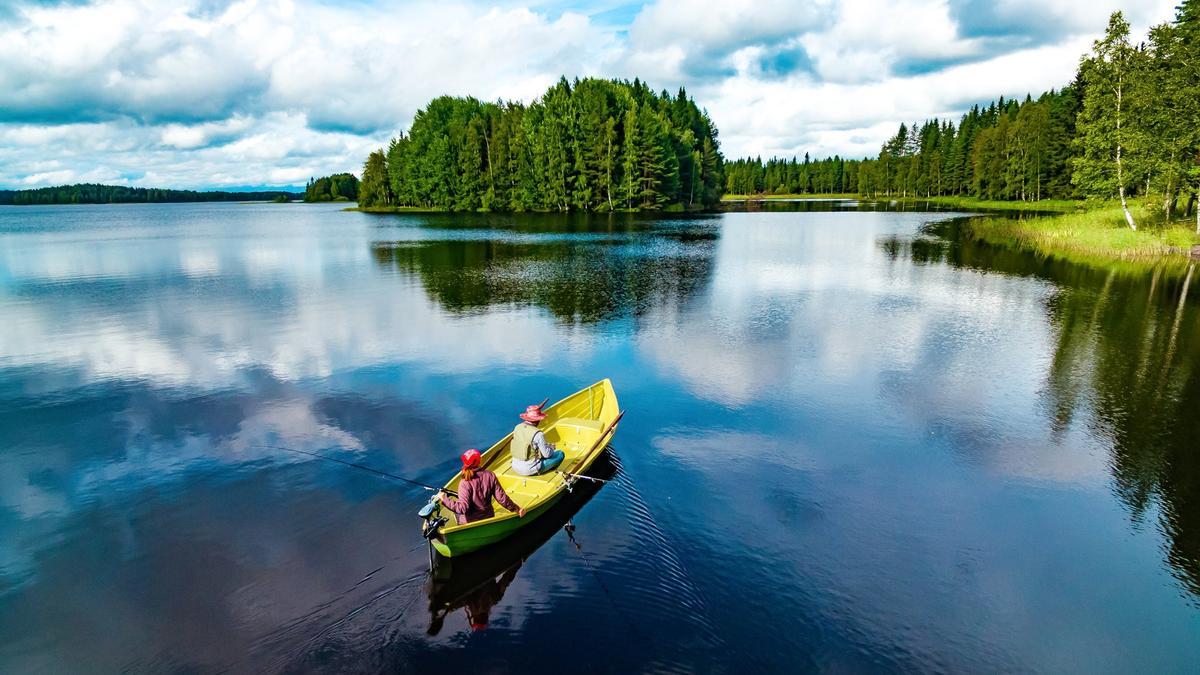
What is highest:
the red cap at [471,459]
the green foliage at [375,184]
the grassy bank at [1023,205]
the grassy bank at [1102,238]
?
the green foliage at [375,184]

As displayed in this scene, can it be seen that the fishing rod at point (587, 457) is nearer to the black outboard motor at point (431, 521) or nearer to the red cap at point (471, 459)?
the red cap at point (471, 459)

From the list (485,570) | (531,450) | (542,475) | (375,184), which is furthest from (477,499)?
(375,184)

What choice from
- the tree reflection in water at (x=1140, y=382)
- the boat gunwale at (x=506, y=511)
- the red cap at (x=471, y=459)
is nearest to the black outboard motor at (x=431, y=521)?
the boat gunwale at (x=506, y=511)

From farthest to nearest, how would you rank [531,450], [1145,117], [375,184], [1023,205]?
[375,184]
[1023,205]
[1145,117]
[531,450]

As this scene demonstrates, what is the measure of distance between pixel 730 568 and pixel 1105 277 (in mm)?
43712

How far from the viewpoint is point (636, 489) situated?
1437 cm

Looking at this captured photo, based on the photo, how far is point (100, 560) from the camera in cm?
1183

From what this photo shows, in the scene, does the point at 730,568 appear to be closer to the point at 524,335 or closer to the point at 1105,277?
the point at 524,335

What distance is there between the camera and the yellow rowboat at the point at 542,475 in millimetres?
11172

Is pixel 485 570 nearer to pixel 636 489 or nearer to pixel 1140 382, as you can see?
pixel 636 489

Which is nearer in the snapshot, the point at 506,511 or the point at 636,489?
the point at 506,511

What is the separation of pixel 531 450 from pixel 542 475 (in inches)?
25.1

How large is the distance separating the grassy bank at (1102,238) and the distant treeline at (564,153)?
6261cm

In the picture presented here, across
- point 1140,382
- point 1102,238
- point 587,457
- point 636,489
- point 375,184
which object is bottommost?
point 636,489
